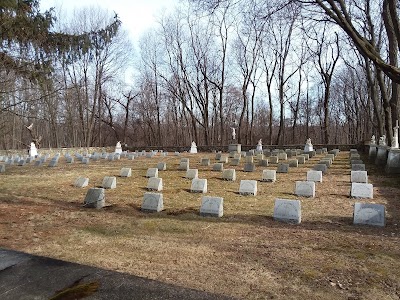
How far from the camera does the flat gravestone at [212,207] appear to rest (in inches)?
262

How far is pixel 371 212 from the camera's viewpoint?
230 inches

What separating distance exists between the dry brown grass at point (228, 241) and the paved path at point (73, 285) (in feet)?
3.86

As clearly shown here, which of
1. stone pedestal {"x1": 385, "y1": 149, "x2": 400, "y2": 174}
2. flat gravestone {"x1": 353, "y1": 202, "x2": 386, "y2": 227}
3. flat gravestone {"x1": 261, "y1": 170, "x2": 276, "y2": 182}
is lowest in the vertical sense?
flat gravestone {"x1": 353, "y1": 202, "x2": 386, "y2": 227}

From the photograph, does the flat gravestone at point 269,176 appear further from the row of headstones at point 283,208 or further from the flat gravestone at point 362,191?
the row of headstones at point 283,208

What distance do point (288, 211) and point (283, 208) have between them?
11cm

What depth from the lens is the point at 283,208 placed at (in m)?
6.28

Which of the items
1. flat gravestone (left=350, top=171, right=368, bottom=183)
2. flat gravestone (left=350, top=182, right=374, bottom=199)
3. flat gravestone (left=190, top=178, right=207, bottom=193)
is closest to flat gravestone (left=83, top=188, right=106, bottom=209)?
flat gravestone (left=190, top=178, right=207, bottom=193)

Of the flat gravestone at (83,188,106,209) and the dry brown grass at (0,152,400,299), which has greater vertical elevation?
the flat gravestone at (83,188,106,209)

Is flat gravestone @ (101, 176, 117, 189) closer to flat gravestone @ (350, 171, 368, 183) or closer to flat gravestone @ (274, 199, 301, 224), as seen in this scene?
flat gravestone @ (274, 199, 301, 224)

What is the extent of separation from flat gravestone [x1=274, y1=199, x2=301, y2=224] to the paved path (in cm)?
414

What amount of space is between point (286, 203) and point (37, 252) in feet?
14.4

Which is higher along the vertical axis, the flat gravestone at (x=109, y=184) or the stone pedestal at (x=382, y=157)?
the stone pedestal at (x=382, y=157)

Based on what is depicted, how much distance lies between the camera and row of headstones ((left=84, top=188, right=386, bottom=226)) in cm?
580

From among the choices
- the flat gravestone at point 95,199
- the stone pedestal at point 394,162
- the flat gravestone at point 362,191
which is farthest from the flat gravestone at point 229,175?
the stone pedestal at point 394,162
